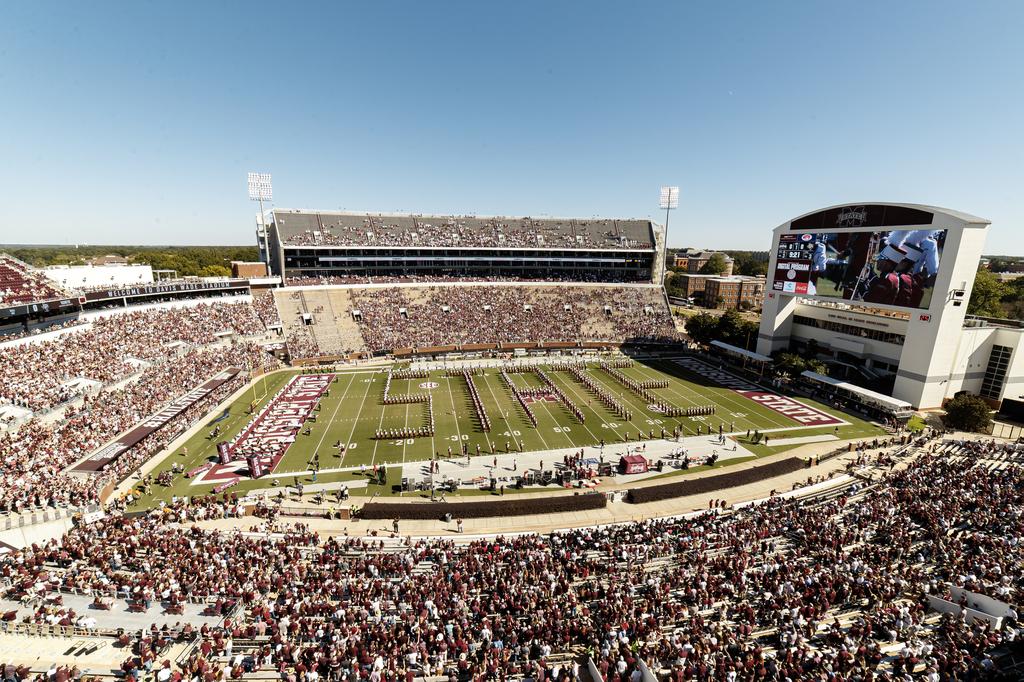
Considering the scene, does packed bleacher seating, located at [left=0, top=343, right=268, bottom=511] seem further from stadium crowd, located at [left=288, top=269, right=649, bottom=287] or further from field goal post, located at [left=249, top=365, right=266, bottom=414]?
stadium crowd, located at [left=288, top=269, right=649, bottom=287]

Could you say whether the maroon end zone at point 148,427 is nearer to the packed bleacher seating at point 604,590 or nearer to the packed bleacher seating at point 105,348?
the packed bleacher seating at point 105,348

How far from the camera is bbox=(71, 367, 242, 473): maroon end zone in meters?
23.7

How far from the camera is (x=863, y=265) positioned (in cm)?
3900

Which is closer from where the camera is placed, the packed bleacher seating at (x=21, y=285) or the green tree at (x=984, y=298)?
the packed bleacher seating at (x=21, y=285)

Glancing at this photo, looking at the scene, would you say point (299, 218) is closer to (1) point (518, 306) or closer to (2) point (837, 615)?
(1) point (518, 306)

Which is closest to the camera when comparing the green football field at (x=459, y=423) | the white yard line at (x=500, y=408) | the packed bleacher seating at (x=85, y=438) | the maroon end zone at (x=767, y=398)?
the packed bleacher seating at (x=85, y=438)

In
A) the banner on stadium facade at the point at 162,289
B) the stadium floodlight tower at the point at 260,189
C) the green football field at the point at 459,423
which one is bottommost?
the green football field at the point at 459,423

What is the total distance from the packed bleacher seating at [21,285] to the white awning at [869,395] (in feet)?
211

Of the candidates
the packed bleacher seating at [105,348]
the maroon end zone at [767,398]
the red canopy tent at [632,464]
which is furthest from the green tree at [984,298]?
the packed bleacher seating at [105,348]

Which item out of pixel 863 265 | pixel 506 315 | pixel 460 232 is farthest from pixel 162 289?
pixel 863 265

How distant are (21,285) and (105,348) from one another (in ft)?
27.6

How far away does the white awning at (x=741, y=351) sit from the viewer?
45.8 m

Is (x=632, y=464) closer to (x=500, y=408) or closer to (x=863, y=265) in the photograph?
(x=500, y=408)

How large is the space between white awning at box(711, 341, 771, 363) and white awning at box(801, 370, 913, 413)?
16.0ft
